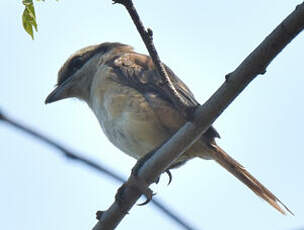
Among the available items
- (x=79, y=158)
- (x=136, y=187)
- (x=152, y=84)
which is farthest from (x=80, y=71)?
(x=79, y=158)

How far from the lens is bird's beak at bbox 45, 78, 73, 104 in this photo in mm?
6648

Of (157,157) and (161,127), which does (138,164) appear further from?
(161,127)

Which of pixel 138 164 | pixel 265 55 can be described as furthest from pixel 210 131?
pixel 265 55

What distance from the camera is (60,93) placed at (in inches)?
264

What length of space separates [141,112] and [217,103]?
79.7 inches

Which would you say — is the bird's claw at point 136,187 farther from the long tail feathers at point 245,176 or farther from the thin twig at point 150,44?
the long tail feathers at point 245,176

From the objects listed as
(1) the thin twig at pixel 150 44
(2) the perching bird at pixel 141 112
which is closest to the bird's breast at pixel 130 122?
(2) the perching bird at pixel 141 112

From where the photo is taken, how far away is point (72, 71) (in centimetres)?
696

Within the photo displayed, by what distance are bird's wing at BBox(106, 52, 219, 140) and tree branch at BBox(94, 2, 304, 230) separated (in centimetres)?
100

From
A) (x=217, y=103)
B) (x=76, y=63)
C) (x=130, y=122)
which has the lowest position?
(x=76, y=63)

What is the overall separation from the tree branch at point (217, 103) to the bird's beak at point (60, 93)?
124 inches

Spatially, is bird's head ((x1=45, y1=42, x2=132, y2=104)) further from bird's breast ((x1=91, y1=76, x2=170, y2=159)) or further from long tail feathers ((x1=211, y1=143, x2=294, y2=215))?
long tail feathers ((x1=211, y1=143, x2=294, y2=215))

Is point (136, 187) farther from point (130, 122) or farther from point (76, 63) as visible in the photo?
point (76, 63)

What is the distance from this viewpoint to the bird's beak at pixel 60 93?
6648 millimetres
